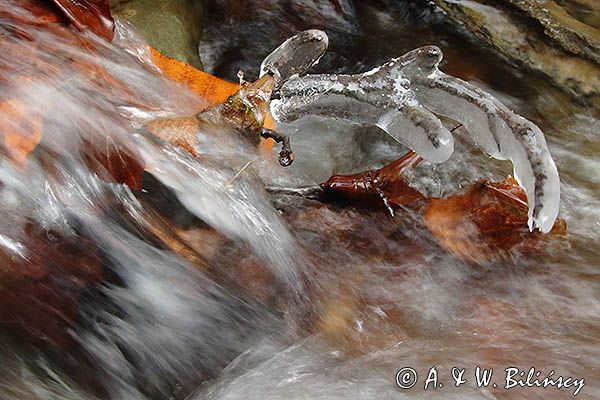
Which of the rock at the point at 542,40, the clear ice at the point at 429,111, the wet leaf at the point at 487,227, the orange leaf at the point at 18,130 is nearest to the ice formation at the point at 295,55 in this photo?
the clear ice at the point at 429,111

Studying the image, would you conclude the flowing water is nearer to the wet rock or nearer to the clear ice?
the clear ice

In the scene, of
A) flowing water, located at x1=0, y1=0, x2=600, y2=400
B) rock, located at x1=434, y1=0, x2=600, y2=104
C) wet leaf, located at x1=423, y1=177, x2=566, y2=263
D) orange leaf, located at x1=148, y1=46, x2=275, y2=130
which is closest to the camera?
flowing water, located at x1=0, y1=0, x2=600, y2=400

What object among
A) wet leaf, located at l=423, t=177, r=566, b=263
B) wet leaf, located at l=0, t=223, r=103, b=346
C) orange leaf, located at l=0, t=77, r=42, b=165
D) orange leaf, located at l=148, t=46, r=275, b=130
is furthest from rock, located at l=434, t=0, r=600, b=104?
wet leaf, located at l=0, t=223, r=103, b=346

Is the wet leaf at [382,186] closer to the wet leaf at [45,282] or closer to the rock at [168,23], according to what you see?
the wet leaf at [45,282]

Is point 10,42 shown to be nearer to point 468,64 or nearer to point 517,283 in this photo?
point 517,283

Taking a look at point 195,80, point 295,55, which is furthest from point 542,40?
point 195,80

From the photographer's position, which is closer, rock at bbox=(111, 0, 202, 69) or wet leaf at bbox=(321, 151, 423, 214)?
wet leaf at bbox=(321, 151, 423, 214)
